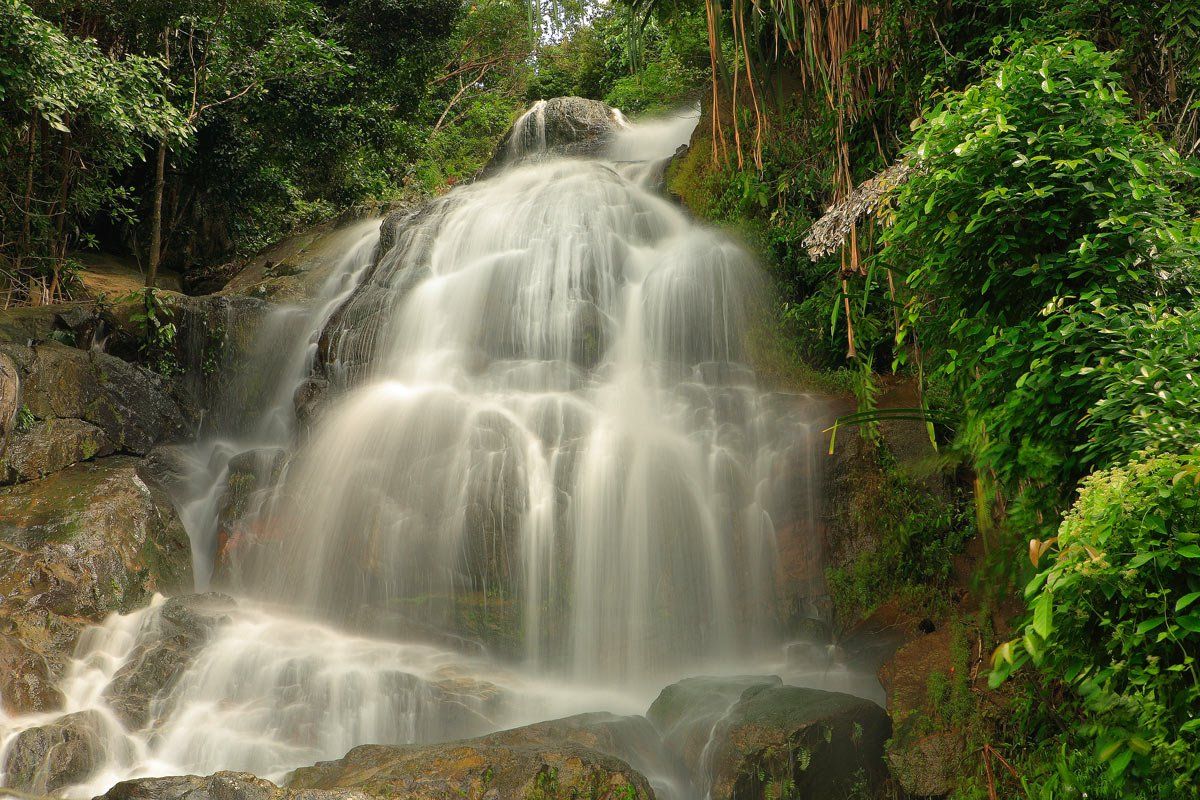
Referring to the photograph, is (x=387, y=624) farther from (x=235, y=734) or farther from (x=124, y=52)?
(x=124, y=52)

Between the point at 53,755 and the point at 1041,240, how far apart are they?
686cm

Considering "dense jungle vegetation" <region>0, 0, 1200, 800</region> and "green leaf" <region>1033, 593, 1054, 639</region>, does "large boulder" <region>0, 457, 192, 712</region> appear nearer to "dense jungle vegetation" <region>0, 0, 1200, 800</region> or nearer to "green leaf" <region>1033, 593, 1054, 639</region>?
"dense jungle vegetation" <region>0, 0, 1200, 800</region>

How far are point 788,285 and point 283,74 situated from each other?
9872 mm

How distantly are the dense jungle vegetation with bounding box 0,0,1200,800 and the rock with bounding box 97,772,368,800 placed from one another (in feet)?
11.1

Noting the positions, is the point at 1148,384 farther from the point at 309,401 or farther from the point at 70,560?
the point at 309,401

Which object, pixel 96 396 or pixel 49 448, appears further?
pixel 96 396

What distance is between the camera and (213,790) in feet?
14.3

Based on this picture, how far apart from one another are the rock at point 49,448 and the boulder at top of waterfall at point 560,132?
1033 centimetres

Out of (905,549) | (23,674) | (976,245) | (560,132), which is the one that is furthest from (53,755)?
(560,132)

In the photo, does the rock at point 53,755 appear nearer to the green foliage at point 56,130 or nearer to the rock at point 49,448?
the rock at point 49,448

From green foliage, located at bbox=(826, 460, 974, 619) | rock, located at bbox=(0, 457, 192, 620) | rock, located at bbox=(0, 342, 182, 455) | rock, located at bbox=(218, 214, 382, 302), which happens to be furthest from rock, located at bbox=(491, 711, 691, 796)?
rock, located at bbox=(218, 214, 382, 302)

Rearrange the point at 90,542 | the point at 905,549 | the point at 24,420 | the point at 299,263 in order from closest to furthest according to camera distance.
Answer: the point at 905,549
the point at 90,542
the point at 24,420
the point at 299,263

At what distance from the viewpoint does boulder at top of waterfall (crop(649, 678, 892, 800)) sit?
489 cm

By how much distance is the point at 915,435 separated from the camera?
6887mm
